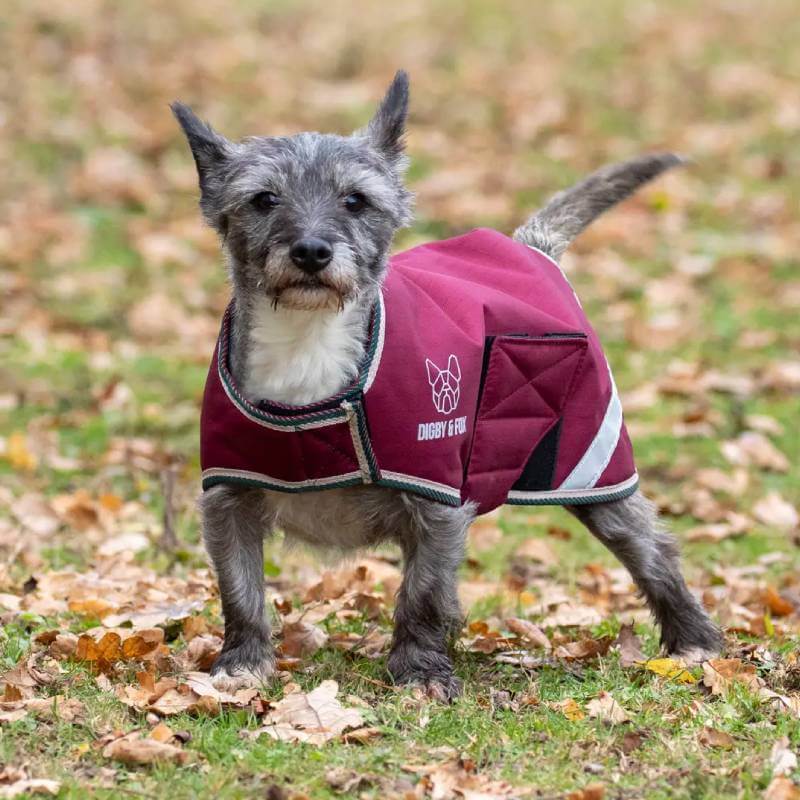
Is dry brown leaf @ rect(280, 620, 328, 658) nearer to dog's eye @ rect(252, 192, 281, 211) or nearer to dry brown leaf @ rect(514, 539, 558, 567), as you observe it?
dog's eye @ rect(252, 192, 281, 211)

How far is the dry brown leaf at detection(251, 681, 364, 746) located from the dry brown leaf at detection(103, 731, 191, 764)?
0.27m

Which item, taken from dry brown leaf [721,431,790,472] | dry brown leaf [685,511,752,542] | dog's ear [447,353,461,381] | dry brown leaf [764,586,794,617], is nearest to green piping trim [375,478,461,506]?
dog's ear [447,353,461,381]

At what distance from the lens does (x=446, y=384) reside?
14.3ft

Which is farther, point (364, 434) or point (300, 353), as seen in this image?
point (300, 353)

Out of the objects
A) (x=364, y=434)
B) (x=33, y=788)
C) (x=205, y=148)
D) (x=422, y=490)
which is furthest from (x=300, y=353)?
(x=33, y=788)

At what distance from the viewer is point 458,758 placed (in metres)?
3.82

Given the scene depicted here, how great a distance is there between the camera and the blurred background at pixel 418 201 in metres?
7.52

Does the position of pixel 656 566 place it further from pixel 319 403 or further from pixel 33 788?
pixel 33 788

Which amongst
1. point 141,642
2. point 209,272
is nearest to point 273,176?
point 141,642

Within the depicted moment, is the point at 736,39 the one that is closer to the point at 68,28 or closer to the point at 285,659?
the point at 68,28

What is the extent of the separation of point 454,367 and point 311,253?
599 mm

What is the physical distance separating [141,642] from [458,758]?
1.30 metres

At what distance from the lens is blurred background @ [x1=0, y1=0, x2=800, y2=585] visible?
7.52 m

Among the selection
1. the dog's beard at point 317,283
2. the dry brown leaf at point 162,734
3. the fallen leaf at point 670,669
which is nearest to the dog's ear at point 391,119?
the dog's beard at point 317,283
